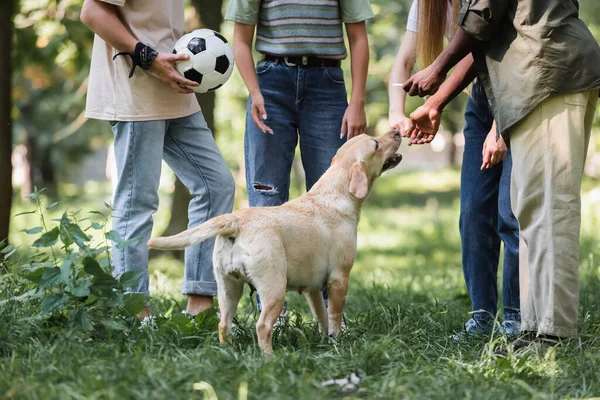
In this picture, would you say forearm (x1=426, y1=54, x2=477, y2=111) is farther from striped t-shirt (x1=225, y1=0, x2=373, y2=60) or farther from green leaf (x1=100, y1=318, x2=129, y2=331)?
green leaf (x1=100, y1=318, x2=129, y2=331)

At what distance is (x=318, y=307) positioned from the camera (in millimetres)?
4770

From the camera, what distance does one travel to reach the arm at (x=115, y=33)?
15.4ft

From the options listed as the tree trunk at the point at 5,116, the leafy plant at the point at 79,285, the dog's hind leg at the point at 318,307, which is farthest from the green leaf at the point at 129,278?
the tree trunk at the point at 5,116

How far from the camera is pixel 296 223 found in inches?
177

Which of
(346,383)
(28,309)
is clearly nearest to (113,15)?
(28,309)

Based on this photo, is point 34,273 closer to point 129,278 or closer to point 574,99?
point 129,278

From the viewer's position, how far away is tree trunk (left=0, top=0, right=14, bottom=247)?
7039 mm

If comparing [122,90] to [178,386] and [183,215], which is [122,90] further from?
[183,215]

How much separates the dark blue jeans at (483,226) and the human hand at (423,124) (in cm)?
41

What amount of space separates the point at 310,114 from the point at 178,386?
2505 mm

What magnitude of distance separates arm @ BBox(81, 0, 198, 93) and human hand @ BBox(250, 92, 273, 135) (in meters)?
0.62

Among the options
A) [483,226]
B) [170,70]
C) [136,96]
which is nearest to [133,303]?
[136,96]

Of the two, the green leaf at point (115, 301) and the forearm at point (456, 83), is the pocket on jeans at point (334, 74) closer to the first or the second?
the forearm at point (456, 83)

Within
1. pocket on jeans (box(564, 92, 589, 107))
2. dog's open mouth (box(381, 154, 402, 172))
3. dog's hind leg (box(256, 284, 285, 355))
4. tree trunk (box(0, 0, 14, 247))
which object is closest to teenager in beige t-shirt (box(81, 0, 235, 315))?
dog's hind leg (box(256, 284, 285, 355))
